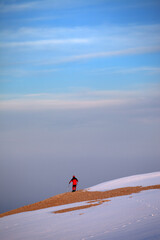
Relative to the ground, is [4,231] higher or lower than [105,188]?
lower

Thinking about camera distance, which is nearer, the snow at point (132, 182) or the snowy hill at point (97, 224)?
the snowy hill at point (97, 224)

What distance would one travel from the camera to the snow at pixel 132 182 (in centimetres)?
2367

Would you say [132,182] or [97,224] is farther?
[132,182]

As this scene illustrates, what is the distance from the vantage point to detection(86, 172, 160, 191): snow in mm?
23675

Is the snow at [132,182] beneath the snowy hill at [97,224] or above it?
above

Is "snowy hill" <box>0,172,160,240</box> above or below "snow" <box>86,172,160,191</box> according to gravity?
below

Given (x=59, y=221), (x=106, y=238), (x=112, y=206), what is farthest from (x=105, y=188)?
(x=106, y=238)

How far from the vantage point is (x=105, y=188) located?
80.9 feet

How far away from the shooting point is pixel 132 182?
24984 mm

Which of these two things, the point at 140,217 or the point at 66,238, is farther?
the point at 140,217

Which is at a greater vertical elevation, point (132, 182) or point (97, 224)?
point (132, 182)

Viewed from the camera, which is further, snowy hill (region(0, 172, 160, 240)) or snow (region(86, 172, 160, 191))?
snow (region(86, 172, 160, 191))

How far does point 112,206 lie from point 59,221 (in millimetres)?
2958

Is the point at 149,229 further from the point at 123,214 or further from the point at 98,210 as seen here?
the point at 98,210
